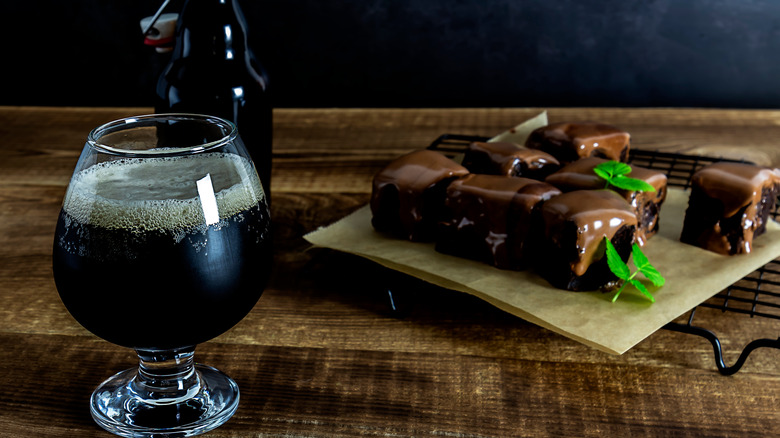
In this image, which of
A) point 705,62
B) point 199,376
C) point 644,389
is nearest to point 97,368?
point 199,376

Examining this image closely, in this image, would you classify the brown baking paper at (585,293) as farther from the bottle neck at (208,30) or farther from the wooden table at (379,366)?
the bottle neck at (208,30)

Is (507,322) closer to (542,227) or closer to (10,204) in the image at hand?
(542,227)

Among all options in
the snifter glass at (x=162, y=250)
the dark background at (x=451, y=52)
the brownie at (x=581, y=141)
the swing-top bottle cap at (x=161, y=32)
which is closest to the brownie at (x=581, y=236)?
the brownie at (x=581, y=141)

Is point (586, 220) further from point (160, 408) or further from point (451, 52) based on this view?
point (451, 52)

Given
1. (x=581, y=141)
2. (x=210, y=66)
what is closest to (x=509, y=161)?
(x=581, y=141)

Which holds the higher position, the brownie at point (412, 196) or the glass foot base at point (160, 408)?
the brownie at point (412, 196)

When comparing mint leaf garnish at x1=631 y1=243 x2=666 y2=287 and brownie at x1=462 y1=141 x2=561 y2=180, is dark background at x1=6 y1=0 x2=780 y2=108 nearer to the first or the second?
brownie at x1=462 y1=141 x2=561 y2=180
